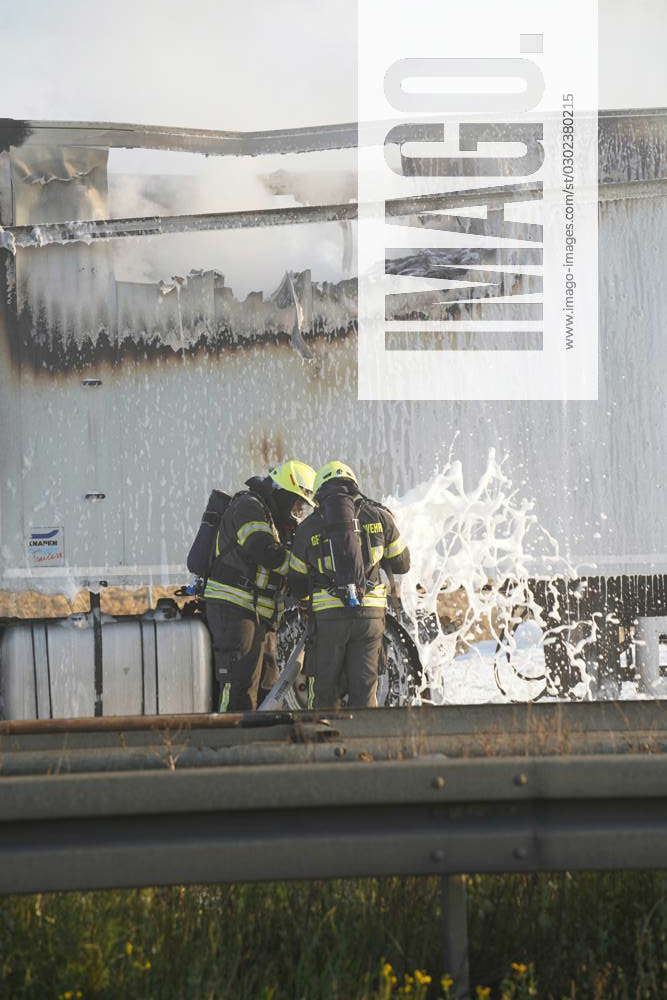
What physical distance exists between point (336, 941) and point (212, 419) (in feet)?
8.50

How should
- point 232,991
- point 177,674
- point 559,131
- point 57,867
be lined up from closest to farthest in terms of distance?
point 57,867 → point 232,991 → point 559,131 → point 177,674

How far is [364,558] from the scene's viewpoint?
17.0 ft

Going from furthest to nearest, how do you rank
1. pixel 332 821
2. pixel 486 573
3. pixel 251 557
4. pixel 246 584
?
pixel 251 557 < pixel 246 584 < pixel 486 573 < pixel 332 821

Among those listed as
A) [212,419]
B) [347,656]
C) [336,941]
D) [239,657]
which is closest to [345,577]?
[347,656]

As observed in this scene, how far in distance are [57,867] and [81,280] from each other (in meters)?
2.99

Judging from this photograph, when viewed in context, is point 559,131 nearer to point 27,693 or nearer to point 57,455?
point 57,455

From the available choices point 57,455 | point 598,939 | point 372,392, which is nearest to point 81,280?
point 57,455

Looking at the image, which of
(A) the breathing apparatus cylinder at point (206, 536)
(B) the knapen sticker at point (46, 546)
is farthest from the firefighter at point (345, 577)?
(B) the knapen sticker at point (46, 546)

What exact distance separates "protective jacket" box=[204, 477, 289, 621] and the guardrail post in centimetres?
255

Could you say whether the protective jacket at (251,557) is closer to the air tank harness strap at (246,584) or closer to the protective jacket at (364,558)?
the air tank harness strap at (246,584)

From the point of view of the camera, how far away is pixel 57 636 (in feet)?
16.6

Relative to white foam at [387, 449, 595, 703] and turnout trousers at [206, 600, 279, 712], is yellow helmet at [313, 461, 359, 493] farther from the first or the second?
turnout trousers at [206, 600, 279, 712]

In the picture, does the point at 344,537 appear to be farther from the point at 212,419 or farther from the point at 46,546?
the point at 46,546

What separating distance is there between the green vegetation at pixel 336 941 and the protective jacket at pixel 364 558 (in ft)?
6.23
